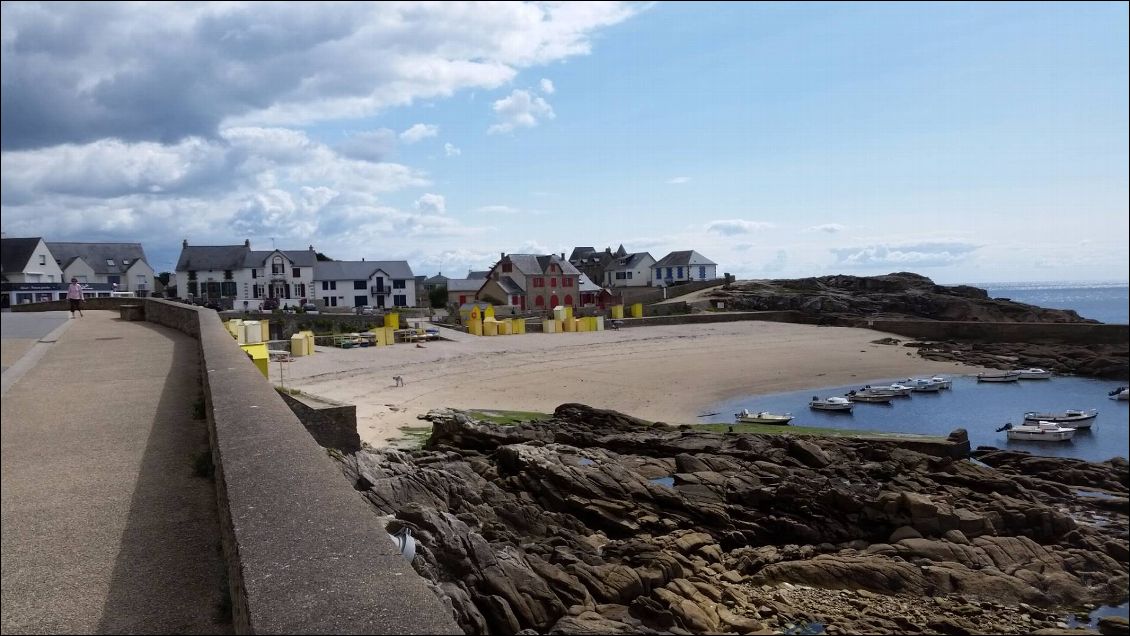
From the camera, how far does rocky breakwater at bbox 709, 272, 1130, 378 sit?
16.5 m

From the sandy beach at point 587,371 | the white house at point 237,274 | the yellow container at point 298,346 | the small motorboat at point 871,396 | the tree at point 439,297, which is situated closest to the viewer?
the sandy beach at point 587,371

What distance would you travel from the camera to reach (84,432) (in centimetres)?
786

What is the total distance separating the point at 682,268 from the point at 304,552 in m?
73.5

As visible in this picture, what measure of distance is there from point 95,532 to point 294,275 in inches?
2434

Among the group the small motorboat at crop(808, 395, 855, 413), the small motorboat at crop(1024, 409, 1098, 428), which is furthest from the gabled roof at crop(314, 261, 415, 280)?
the small motorboat at crop(1024, 409, 1098, 428)

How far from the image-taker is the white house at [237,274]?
199 ft

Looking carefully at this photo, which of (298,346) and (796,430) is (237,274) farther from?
(796,430)

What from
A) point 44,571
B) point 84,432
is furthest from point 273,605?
point 84,432

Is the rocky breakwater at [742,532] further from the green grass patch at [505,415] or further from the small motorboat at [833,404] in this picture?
the small motorboat at [833,404]

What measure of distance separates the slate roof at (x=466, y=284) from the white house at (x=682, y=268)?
64.5 feet

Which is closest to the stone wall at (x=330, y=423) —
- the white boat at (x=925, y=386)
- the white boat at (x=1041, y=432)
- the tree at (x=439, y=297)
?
the white boat at (x=1041, y=432)

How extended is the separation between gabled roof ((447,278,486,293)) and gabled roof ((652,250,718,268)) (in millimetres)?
20529

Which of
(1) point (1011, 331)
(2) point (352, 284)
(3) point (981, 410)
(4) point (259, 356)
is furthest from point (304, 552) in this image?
(2) point (352, 284)

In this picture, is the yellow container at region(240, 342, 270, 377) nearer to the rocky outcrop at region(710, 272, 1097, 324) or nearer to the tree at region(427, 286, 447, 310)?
the rocky outcrop at region(710, 272, 1097, 324)
